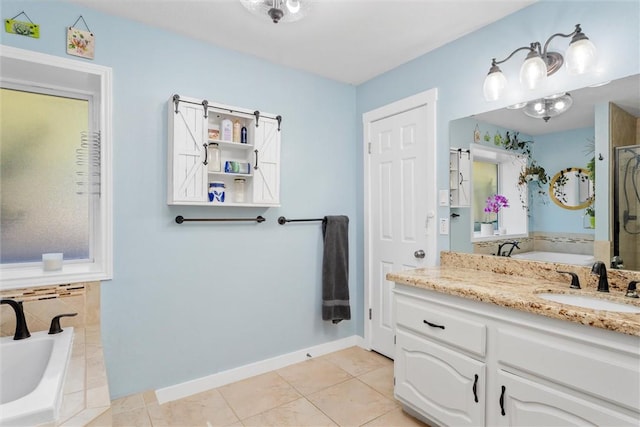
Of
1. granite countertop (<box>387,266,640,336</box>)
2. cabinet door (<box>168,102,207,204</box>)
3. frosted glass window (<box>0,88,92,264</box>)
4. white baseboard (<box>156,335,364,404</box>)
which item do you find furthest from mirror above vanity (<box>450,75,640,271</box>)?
frosted glass window (<box>0,88,92,264</box>)

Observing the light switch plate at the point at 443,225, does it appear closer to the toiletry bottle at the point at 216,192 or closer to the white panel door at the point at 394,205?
the white panel door at the point at 394,205

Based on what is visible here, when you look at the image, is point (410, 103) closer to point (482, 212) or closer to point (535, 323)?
point (482, 212)

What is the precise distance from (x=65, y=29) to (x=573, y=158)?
2.84 meters

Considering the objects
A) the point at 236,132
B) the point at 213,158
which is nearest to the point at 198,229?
the point at 213,158

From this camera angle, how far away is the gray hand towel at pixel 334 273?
2805 millimetres

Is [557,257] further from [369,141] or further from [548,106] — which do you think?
[369,141]

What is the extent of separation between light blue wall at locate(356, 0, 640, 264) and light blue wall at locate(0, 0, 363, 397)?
0.71 m

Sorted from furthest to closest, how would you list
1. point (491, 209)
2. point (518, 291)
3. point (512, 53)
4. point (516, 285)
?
point (491, 209) → point (512, 53) → point (516, 285) → point (518, 291)

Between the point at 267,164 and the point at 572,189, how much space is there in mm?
1822

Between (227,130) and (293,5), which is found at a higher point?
(293,5)

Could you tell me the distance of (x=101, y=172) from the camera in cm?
198

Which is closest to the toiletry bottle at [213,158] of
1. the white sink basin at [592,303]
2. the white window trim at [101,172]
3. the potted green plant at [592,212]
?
the white window trim at [101,172]

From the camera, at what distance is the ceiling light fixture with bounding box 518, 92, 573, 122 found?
178 cm

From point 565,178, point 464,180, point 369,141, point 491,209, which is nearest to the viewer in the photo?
point 565,178
